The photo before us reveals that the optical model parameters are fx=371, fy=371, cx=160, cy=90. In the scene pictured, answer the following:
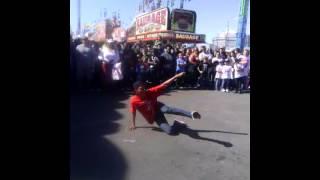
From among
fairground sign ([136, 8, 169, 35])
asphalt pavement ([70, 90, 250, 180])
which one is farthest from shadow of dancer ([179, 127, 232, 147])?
fairground sign ([136, 8, 169, 35])

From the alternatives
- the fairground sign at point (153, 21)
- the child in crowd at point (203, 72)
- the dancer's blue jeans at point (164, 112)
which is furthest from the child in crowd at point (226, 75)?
the fairground sign at point (153, 21)

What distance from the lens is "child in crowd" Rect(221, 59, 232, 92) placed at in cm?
707

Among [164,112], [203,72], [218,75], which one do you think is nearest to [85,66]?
[164,112]

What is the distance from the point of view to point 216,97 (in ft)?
19.4

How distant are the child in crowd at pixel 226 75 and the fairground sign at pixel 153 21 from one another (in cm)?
349

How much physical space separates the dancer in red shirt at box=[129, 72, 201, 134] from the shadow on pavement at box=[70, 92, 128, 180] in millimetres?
307

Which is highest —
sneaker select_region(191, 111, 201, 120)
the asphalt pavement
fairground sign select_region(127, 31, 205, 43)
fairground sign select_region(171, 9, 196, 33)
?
fairground sign select_region(171, 9, 196, 33)

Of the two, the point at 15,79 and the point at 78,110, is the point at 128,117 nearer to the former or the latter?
the point at 78,110

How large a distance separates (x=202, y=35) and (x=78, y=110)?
5.91 ft

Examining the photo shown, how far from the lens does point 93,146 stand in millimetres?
3467

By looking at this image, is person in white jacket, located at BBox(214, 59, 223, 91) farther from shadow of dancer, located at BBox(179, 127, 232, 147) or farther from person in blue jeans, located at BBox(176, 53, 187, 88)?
shadow of dancer, located at BBox(179, 127, 232, 147)

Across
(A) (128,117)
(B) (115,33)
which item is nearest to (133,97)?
(A) (128,117)

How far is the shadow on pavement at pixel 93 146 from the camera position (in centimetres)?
321
